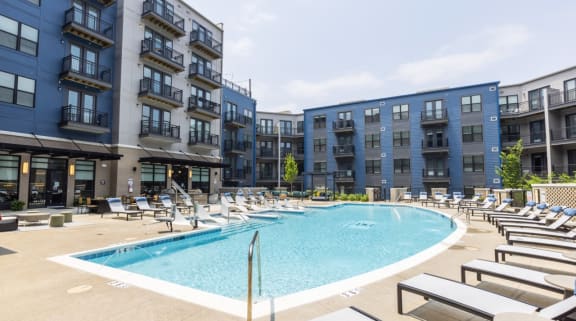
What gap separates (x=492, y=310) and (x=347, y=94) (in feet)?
121

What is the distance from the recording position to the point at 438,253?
275 inches

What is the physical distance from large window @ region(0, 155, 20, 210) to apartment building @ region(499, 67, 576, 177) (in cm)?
3532

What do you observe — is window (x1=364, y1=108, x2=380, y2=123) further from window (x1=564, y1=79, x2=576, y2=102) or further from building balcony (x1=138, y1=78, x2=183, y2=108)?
building balcony (x1=138, y1=78, x2=183, y2=108)

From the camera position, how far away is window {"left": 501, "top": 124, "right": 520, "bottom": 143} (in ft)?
96.9

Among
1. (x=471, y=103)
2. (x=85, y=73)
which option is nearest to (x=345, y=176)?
(x=471, y=103)

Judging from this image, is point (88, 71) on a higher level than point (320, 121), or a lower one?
lower

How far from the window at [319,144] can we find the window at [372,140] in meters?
5.26

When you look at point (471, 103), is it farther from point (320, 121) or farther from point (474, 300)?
point (474, 300)

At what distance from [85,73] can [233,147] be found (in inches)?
650

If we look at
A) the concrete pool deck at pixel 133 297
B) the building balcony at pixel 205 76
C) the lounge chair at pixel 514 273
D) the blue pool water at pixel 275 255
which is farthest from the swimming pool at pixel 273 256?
the building balcony at pixel 205 76

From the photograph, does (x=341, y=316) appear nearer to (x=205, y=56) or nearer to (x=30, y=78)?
(x=30, y=78)

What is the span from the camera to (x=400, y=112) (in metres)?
33.5

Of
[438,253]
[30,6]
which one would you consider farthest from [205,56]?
[438,253]

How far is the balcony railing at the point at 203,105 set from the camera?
2551 cm
